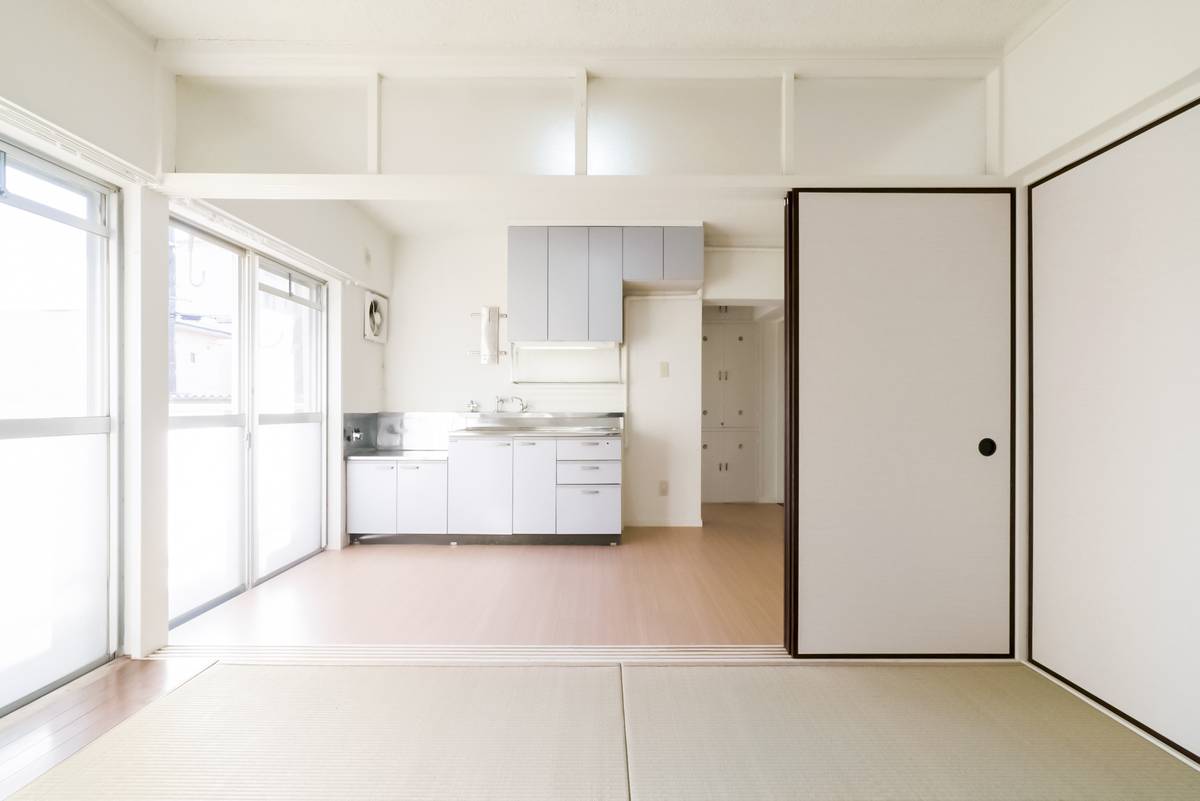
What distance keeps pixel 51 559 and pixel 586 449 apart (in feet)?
9.49

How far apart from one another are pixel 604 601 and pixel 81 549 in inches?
91.5

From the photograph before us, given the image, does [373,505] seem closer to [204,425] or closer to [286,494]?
[286,494]

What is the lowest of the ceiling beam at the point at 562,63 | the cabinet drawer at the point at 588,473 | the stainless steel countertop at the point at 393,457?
the cabinet drawer at the point at 588,473

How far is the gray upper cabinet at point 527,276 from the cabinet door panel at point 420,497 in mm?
1299

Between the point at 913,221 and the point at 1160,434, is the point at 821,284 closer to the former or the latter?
the point at 913,221

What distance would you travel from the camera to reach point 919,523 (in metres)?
2.21

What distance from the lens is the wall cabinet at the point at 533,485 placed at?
4035 millimetres

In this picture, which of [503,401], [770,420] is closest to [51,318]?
[503,401]


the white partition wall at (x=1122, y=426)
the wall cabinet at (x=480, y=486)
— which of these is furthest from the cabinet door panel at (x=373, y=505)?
the white partition wall at (x=1122, y=426)

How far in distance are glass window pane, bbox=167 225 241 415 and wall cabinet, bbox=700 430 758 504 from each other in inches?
182

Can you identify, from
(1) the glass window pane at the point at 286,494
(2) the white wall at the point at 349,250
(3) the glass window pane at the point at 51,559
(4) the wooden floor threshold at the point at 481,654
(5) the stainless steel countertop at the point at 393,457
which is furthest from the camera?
(5) the stainless steel countertop at the point at 393,457

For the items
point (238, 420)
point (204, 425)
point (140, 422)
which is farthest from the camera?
point (238, 420)

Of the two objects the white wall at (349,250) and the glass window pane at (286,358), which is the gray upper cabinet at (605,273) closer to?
the white wall at (349,250)

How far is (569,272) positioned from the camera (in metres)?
4.24
